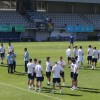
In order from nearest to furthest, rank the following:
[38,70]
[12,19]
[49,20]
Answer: [38,70], [12,19], [49,20]

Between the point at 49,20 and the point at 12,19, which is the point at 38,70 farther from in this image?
the point at 49,20

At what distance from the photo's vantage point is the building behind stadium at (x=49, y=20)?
8038cm

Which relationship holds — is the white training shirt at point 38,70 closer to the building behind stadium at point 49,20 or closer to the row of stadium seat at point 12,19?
Result: the building behind stadium at point 49,20

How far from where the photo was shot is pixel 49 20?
8525 cm

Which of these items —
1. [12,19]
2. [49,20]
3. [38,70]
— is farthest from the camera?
[49,20]

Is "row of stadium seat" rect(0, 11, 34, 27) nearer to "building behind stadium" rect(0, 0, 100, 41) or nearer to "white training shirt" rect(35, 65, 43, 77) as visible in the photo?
"building behind stadium" rect(0, 0, 100, 41)

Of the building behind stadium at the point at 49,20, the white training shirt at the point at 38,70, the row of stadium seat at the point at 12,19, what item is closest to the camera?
the white training shirt at the point at 38,70

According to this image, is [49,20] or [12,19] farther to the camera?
[49,20]

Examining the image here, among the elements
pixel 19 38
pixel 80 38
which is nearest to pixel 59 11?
pixel 80 38

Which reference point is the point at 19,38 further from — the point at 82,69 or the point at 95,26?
the point at 82,69

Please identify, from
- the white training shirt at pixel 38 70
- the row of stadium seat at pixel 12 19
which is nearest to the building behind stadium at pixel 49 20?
the row of stadium seat at pixel 12 19

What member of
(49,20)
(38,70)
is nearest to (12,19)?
(49,20)

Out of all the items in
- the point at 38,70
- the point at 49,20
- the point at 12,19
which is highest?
the point at 12,19

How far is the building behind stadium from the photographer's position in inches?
3164
